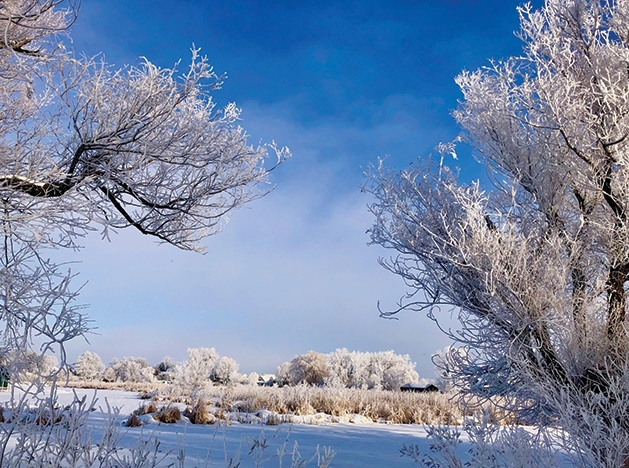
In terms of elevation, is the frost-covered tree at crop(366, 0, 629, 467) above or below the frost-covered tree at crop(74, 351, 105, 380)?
above

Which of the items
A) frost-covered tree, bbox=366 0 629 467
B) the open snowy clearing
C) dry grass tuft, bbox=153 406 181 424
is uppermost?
frost-covered tree, bbox=366 0 629 467

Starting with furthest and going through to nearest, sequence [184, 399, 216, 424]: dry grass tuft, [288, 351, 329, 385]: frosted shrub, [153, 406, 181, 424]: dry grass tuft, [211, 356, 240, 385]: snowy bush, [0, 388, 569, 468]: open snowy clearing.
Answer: [288, 351, 329, 385]: frosted shrub, [211, 356, 240, 385]: snowy bush, [184, 399, 216, 424]: dry grass tuft, [153, 406, 181, 424]: dry grass tuft, [0, 388, 569, 468]: open snowy clearing

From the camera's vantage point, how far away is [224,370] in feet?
118

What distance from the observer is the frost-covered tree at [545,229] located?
5773mm

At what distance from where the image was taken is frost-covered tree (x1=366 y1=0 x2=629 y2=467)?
577 centimetres

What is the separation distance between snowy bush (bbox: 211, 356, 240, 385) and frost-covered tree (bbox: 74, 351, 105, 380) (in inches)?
349

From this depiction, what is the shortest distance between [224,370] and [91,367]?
33.5 ft

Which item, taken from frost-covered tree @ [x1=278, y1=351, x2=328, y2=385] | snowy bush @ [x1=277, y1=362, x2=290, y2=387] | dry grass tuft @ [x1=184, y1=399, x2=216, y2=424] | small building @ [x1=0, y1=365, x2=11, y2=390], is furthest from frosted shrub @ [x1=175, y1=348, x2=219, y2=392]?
small building @ [x1=0, y1=365, x2=11, y2=390]

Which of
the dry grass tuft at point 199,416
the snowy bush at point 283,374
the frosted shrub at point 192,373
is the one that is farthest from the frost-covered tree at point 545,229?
the snowy bush at point 283,374

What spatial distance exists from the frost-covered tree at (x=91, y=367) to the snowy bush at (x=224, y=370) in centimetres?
887

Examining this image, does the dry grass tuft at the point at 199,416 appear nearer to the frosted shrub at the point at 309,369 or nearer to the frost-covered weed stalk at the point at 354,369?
the frost-covered weed stalk at the point at 354,369

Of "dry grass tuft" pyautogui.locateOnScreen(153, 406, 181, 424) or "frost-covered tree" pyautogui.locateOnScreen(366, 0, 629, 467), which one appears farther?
"dry grass tuft" pyautogui.locateOnScreen(153, 406, 181, 424)

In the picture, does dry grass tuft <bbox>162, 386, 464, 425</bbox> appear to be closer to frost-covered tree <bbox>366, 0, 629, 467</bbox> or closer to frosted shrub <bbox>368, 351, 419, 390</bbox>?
frost-covered tree <bbox>366, 0, 629, 467</bbox>

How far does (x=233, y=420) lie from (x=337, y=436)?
2517 mm
